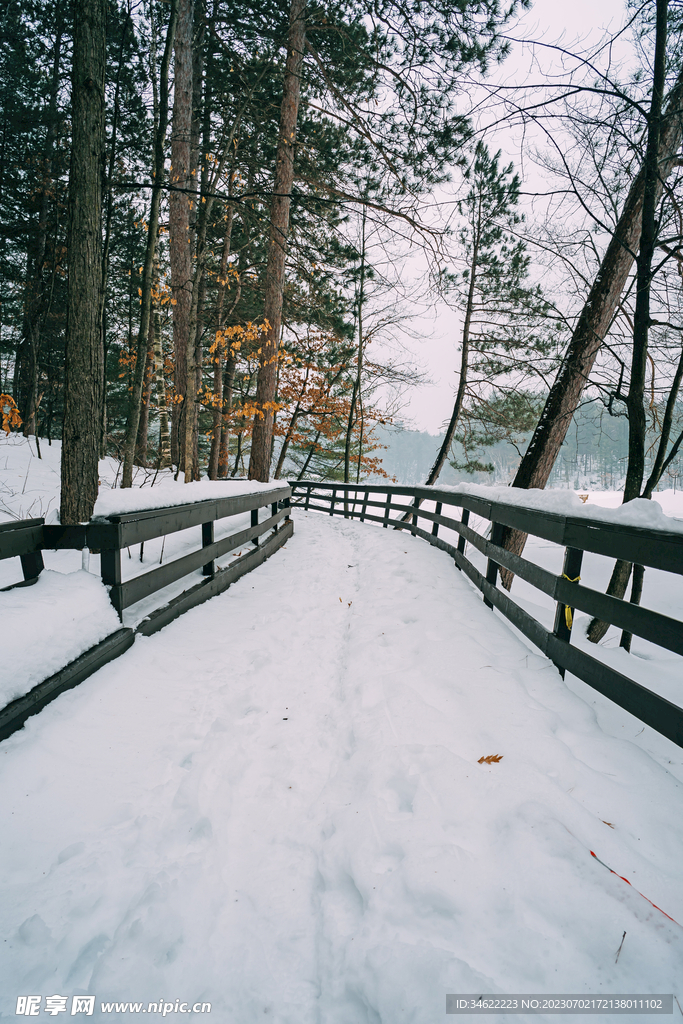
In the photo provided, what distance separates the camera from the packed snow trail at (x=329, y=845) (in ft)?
4.09

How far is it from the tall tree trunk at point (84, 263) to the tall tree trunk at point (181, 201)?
8.08 feet

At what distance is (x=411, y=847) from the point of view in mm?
1637

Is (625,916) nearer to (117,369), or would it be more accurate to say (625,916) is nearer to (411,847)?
(411,847)

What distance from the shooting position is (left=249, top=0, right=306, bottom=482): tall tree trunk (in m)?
8.45

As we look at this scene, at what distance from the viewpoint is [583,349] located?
5.95 metres

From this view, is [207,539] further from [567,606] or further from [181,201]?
[181,201]

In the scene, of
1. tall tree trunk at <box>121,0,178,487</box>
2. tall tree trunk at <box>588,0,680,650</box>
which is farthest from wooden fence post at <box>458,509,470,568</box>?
tall tree trunk at <box>121,0,178,487</box>

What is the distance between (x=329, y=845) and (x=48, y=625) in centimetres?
174

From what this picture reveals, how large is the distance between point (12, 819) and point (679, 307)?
878 centimetres

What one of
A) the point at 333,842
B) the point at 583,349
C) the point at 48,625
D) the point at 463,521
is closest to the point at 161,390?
the point at 463,521

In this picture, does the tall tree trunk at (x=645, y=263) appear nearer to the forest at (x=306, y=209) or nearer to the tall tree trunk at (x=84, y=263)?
the forest at (x=306, y=209)

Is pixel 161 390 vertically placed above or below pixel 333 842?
above

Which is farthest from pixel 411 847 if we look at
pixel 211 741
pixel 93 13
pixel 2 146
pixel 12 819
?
pixel 2 146

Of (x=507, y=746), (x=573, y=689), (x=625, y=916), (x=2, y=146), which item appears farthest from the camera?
(x=2, y=146)
